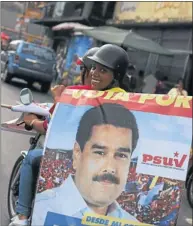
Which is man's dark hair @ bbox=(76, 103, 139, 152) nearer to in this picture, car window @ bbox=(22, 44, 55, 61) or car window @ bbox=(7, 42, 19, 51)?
car window @ bbox=(22, 44, 55, 61)

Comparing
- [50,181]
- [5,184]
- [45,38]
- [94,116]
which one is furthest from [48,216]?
[45,38]

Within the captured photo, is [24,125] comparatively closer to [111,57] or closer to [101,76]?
[101,76]

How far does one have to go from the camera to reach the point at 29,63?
1736 cm

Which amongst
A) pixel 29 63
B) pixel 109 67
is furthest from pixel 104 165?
pixel 29 63

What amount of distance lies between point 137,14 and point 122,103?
1792 cm

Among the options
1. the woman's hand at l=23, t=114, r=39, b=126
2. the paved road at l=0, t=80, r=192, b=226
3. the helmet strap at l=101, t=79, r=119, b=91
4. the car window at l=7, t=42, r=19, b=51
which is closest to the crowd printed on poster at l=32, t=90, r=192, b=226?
the helmet strap at l=101, t=79, r=119, b=91

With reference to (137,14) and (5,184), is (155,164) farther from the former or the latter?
(137,14)

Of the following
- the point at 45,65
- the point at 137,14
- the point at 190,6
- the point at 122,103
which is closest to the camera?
the point at 122,103

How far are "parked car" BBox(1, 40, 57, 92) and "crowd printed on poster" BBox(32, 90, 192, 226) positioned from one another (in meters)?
15.0

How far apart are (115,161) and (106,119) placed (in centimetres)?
23

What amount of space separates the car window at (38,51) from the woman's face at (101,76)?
48.5ft

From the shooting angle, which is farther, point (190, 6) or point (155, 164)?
point (190, 6)

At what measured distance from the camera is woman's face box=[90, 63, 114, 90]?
9.51 ft

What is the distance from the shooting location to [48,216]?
2.44m
